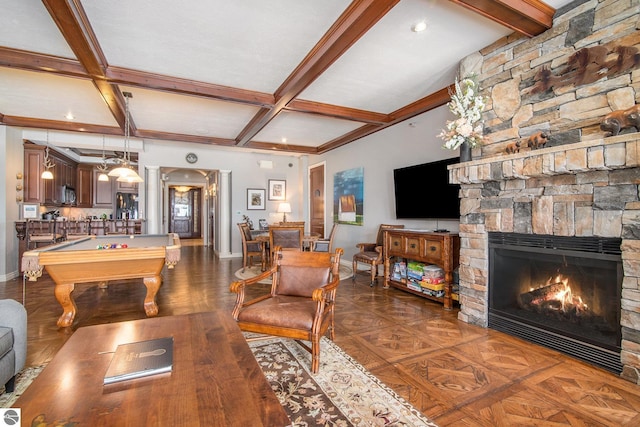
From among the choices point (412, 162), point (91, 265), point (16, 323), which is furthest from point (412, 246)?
point (16, 323)

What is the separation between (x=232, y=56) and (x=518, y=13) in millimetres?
2653

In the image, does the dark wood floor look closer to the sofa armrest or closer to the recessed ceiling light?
the sofa armrest

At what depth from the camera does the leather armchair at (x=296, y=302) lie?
217cm

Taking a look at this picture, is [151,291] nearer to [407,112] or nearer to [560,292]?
[560,292]

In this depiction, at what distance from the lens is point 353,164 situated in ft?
21.2

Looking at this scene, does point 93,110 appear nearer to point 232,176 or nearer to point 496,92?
point 232,176

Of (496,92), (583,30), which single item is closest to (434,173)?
(496,92)

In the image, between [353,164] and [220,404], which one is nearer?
[220,404]

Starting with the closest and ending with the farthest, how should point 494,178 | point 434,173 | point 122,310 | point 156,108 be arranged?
point 494,178, point 122,310, point 434,173, point 156,108

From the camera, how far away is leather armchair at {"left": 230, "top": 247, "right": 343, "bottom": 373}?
7.13ft

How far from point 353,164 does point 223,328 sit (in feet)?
16.8

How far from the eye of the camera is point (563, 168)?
7.67 ft

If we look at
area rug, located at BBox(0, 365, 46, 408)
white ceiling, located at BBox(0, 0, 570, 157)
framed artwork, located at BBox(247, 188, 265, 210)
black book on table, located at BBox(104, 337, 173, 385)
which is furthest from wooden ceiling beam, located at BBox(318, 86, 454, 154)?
area rug, located at BBox(0, 365, 46, 408)

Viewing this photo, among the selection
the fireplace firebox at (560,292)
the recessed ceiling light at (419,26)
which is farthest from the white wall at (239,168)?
the fireplace firebox at (560,292)
